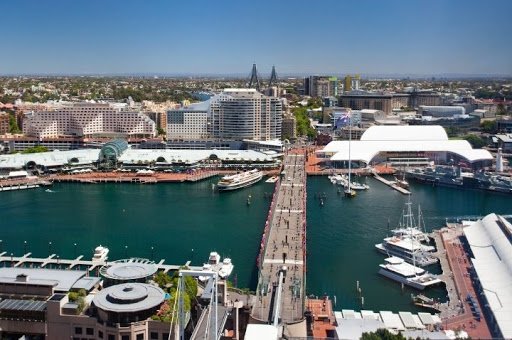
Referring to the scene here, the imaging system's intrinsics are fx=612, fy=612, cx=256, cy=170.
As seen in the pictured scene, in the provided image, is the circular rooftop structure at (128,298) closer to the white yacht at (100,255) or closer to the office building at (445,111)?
the white yacht at (100,255)

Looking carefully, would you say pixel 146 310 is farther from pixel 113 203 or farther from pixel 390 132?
pixel 390 132

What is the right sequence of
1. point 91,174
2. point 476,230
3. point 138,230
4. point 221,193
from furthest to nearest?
point 91,174
point 221,193
point 138,230
point 476,230

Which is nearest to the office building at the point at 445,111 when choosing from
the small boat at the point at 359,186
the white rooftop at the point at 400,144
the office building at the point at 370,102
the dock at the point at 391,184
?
the office building at the point at 370,102

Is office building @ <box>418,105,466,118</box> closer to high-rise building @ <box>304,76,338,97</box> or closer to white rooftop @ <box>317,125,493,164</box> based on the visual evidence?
white rooftop @ <box>317,125,493,164</box>

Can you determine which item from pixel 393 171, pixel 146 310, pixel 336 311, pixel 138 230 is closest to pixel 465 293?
pixel 336 311

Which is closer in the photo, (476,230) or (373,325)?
(373,325)

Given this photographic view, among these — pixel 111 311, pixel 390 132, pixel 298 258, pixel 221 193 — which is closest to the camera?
pixel 111 311
